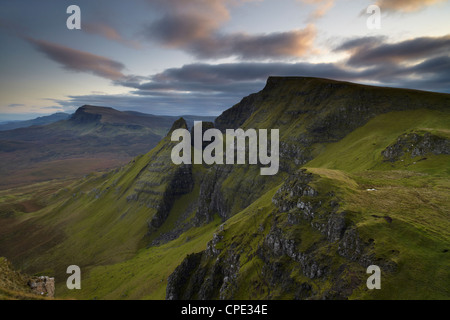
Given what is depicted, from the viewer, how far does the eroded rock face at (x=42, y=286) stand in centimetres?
3388

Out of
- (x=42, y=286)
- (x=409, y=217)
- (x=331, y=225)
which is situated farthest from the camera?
(x=331, y=225)

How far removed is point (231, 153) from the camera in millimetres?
196125

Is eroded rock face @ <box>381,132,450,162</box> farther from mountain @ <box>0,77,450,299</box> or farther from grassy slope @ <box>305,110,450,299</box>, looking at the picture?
grassy slope @ <box>305,110,450,299</box>

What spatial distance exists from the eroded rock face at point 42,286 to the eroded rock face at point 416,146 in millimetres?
100492

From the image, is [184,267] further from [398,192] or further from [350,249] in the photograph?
[398,192]

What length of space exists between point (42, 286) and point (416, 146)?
10743 cm

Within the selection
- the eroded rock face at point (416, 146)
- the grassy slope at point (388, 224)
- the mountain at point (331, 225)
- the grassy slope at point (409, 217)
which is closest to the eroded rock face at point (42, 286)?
the mountain at point (331, 225)

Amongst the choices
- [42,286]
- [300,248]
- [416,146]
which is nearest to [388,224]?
[300,248]

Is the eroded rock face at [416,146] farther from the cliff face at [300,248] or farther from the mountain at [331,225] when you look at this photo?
the mountain at [331,225]

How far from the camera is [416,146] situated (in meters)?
76.9

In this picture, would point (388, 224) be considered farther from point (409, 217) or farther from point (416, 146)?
point (416, 146)

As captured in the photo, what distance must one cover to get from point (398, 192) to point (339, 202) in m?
14.4
